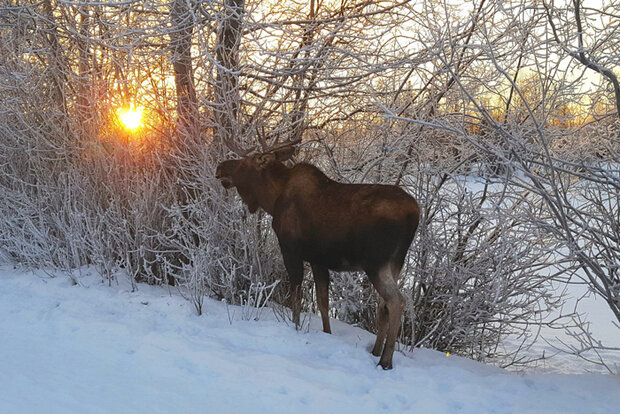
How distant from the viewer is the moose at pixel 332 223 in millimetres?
4383

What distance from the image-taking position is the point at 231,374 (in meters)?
4.22

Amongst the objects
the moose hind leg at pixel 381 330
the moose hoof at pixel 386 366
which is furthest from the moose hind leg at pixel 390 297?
the moose hind leg at pixel 381 330

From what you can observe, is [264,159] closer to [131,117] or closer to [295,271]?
[295,271]

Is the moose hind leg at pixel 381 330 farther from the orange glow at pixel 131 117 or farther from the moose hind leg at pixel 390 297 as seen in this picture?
the orange glow at pixel 131 117

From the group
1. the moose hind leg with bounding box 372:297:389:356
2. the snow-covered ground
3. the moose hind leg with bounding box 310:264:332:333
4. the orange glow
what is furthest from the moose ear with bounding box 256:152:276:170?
the orange glow

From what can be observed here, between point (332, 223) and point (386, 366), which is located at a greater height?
point (332, 223)

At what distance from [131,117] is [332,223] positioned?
3618mm

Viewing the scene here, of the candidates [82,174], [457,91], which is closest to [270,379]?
[457,91]

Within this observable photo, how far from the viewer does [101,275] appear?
22.7ft

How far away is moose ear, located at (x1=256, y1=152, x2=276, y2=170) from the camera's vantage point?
16.9 ft

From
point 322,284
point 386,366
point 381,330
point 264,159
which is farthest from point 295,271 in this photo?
point 386,366

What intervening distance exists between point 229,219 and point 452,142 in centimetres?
245

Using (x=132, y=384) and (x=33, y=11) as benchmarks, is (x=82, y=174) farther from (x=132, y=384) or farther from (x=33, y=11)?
(x=132, y=384)

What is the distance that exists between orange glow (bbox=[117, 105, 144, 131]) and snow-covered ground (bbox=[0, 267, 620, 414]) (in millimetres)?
2426
